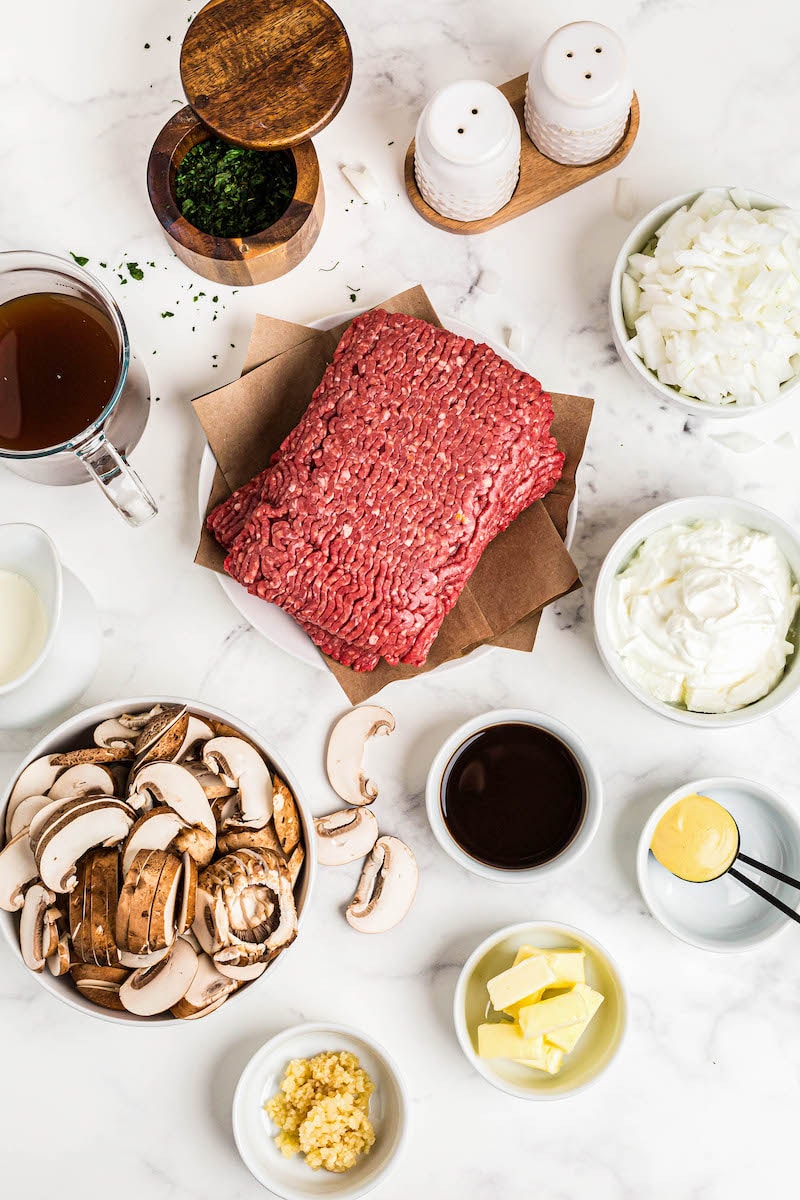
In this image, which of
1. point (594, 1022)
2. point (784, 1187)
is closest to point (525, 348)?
point (594, 1022)

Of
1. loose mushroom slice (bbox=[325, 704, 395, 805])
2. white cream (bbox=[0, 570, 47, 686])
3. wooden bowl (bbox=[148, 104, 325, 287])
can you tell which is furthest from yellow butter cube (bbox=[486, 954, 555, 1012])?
wooden bowl (bbox=[148, 104, 325, 287])

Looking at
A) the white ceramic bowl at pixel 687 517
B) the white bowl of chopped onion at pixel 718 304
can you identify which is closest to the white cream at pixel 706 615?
the white ceramic bowl at pixel 687 517

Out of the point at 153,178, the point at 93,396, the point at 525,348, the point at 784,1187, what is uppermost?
the point at 153,178

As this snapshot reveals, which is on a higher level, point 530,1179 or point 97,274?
point 97,274

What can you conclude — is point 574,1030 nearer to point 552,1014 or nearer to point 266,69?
point 552,1014

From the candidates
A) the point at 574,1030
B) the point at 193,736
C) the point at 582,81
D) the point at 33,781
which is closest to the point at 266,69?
the point at 582,81

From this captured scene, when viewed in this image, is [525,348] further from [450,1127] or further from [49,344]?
[450,1127]

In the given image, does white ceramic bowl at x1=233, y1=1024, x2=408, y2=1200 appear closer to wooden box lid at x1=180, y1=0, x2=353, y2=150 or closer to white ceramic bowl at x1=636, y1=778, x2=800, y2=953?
white ceramic bowl at x1=636, y1=778, x2=800, y2=953
